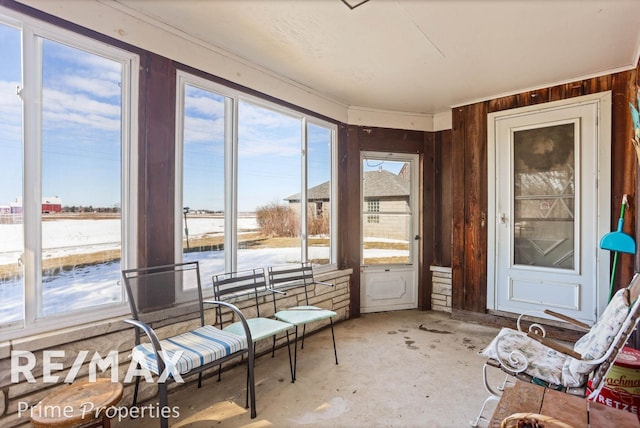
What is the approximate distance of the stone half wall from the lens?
437cm

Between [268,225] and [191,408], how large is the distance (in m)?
1.66

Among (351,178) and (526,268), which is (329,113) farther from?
(526,268)

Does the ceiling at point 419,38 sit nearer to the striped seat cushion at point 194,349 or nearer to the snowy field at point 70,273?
the snowy field at point 70,273

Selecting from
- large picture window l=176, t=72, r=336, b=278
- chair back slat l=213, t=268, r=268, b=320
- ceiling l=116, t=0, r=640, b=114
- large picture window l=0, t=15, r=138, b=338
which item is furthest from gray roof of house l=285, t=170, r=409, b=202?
large picture window l=0, t=15, r=138, b=338

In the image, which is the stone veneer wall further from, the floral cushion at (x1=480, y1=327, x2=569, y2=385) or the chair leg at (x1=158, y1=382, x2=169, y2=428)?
the floral cushion at (x1=480, y1=327, x2=569, y2=385)

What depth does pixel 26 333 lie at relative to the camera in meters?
1.80

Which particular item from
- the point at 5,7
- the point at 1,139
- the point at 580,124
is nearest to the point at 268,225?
the point at 1,139

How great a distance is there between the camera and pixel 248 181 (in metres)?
3.07

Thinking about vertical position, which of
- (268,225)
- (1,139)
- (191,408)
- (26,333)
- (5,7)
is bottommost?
(191,408)

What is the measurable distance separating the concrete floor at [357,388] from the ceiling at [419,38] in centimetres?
269

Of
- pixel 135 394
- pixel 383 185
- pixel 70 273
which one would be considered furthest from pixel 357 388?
pixel 383 185

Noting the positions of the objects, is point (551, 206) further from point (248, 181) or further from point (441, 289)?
point (248, 181)

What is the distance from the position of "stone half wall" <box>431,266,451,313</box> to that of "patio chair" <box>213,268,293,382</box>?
2.44 meters

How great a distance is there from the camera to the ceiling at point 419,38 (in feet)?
7.04
